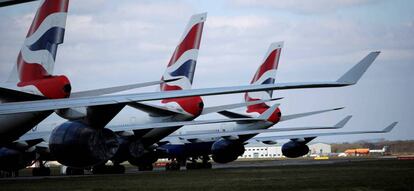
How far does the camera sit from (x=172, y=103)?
145 feet

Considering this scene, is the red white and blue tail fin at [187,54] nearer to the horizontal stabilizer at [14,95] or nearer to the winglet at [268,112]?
the winglet at [268,112]

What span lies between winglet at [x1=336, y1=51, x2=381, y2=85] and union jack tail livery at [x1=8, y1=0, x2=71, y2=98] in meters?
12.5

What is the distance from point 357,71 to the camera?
762 inches

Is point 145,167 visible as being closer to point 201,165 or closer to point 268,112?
point 201,165

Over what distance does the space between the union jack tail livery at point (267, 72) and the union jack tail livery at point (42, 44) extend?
26.9 m

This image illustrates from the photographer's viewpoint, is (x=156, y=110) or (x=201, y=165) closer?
(x=156, y=110)

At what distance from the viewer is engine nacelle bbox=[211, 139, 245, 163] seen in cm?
5028

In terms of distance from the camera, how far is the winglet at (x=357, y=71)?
19.3 m

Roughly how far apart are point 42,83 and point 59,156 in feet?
9.54

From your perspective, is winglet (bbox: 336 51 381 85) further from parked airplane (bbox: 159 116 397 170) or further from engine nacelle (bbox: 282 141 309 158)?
engine nacelle (bbox: 282 141 309 158)

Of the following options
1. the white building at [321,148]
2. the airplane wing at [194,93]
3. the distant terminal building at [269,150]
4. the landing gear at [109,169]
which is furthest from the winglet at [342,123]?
the white building at [321,148]

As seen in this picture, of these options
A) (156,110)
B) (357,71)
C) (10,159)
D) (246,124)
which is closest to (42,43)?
(10,159)

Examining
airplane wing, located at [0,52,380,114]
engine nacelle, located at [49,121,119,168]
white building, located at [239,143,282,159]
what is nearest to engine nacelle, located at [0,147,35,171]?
engine nacelle, located at [49,121,119,168]

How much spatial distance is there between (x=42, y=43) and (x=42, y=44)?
0.04 metres
